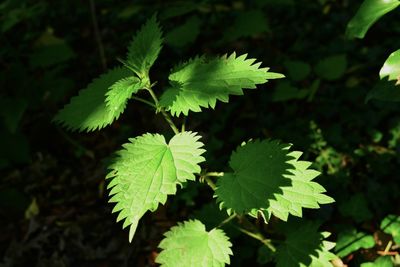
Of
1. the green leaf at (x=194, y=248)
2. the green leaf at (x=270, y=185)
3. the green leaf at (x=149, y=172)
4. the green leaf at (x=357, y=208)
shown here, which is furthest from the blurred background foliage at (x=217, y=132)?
the green leaf at (x=149, y=172)

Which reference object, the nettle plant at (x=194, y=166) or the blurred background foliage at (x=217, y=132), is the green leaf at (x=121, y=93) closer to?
the nettle plant at (x=194, y=166)

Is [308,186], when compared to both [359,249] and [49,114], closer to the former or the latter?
[359,249]

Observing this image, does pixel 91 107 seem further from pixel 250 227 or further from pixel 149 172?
pixel 250 227

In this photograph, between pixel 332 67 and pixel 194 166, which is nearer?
pixel 194 166

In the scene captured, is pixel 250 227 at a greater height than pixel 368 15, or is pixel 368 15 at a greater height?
pixel 368 15

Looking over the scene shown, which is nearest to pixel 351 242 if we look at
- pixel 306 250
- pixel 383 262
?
pixel 383 262

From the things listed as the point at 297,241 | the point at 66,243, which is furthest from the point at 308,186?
the point at 66,243

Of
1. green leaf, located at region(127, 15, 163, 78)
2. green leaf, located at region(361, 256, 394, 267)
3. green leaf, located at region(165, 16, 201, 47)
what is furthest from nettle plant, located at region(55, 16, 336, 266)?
green leaf, located at region(165, 16, 201, 47)
